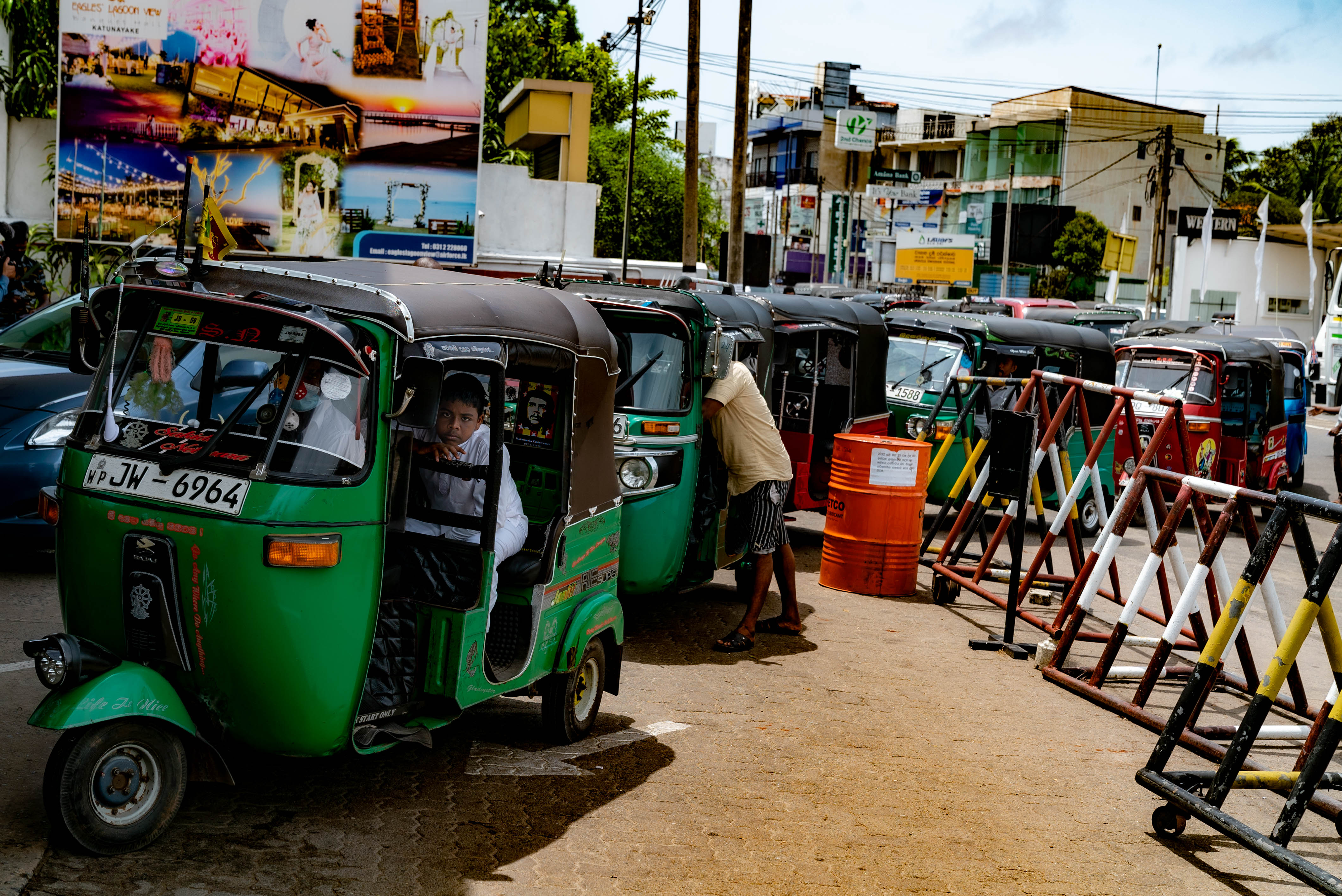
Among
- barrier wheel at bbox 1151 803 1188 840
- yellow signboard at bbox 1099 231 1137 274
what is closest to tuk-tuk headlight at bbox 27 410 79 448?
barrier wheel at bbox 1151 803 1188 840

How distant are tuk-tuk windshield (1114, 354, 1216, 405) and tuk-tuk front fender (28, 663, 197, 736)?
12.7m

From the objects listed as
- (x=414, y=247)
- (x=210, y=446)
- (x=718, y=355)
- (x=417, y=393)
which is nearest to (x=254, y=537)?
(x=210, y=446)

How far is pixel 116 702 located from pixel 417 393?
1.48 meters

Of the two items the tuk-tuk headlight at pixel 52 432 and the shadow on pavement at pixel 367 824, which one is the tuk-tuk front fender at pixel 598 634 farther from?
the tuk-tuk headlight at pixel 52 432

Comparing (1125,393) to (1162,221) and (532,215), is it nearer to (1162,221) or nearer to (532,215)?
(532,215)

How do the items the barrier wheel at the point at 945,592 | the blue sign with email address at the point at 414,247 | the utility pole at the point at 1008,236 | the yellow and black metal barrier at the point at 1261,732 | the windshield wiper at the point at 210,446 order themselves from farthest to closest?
the utility pole at the point at 1008,236
the blue sign with email address at the point at 414,247
the barrier wheel at the point at 945,592
the yellow and black metal barrier at the point at 1261,732
the windshield wiper at the point at 210,446

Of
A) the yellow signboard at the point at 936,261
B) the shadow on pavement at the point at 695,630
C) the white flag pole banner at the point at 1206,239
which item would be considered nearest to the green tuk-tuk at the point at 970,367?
the shadow on pavement at the point at 695,630

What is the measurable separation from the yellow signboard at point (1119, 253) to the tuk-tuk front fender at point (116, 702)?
167ft

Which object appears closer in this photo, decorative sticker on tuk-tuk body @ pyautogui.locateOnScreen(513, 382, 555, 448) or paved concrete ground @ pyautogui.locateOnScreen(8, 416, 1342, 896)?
paved concrete ground @ pyautogui.locateOnScreen(8, 416, 1342, 896)

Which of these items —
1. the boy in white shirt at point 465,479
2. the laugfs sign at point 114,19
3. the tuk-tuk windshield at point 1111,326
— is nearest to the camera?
the boy in white shirt at point 465,479

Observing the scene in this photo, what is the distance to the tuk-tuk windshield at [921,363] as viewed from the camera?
1396cm

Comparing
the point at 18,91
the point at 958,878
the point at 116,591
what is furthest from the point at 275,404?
the point at 18,91

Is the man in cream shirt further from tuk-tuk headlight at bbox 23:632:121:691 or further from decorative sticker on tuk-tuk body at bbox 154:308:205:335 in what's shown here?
Answer: tuk-tuk headlight at bbox 23:632:121:691

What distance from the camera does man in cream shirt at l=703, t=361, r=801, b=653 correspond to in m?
8.55
